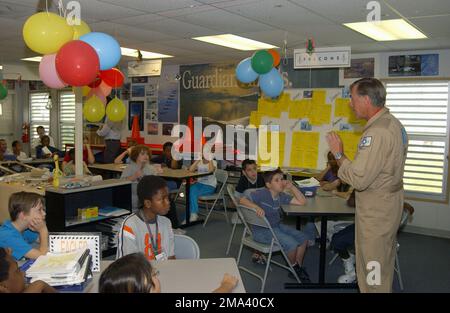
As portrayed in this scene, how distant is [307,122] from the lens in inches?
273

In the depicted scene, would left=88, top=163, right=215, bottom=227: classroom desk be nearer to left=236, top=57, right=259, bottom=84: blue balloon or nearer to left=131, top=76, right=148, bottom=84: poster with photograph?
left=236, top=57, right=259, bottom=84: blue balloon

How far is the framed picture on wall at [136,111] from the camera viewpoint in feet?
29.7

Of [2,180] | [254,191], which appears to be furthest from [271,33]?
[2,180]

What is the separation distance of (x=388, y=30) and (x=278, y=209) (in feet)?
7.73

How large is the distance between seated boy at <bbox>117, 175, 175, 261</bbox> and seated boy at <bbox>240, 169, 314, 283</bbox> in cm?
135

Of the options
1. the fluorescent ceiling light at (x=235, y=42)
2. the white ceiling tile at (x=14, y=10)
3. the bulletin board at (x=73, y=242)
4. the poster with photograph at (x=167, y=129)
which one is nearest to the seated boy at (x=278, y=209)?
the bulletin board at (x=73, y=242)

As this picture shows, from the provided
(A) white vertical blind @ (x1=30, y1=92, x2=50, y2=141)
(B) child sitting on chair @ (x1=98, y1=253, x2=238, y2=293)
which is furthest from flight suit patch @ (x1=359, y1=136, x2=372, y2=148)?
(A) white vertical blind @ (x1=30, y1=92, x2=50, y2=141)

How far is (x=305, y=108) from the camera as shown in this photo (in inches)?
273

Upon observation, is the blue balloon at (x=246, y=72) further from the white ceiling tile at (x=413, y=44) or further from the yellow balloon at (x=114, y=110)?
the white ceiling tile at (x=413, y=44)

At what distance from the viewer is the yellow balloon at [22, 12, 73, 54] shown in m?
3.00

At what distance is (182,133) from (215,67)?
4.71ft

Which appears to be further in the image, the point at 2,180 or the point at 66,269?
the point at 2,180
